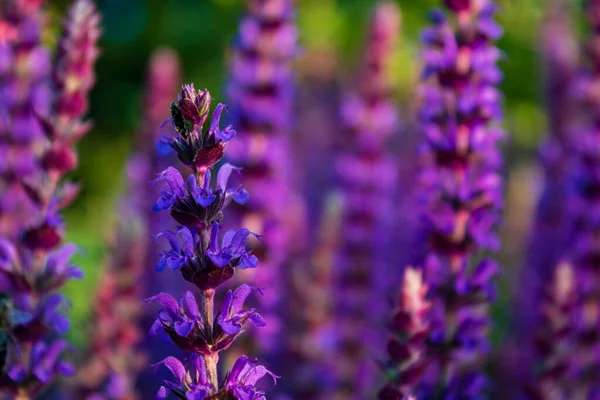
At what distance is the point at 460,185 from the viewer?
210 cm

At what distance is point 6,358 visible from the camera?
5.35 feet

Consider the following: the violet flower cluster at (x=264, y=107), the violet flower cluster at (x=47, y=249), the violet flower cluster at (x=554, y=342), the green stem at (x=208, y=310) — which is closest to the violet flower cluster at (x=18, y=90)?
the violet flower cluster at (x=47, y=249)

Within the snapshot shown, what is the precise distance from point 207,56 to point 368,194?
331cm

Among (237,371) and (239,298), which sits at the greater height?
(239,298)

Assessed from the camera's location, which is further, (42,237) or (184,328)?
(42,237)

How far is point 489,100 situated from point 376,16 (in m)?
1.37

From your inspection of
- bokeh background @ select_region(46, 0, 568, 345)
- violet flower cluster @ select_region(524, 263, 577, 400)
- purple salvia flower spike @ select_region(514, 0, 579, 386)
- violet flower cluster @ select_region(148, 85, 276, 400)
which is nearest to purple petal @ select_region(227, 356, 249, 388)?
violet flower cluster @ select_region(148, 85, 276, 400)

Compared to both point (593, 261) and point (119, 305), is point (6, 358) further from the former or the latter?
point (593, 261)

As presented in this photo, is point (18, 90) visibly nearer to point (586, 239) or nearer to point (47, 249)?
point (47, 249)

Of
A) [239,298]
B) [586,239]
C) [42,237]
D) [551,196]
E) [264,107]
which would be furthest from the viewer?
[551,196]

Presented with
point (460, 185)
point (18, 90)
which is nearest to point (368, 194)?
point (460, 185)

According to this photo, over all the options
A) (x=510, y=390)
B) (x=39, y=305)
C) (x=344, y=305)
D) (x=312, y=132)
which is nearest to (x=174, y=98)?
(x=312, y=132)

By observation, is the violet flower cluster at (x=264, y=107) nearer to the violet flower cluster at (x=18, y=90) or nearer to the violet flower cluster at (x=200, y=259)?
the violet flower cluster at (x=18, y=90)

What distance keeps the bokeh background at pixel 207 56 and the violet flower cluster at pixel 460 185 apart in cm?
342
